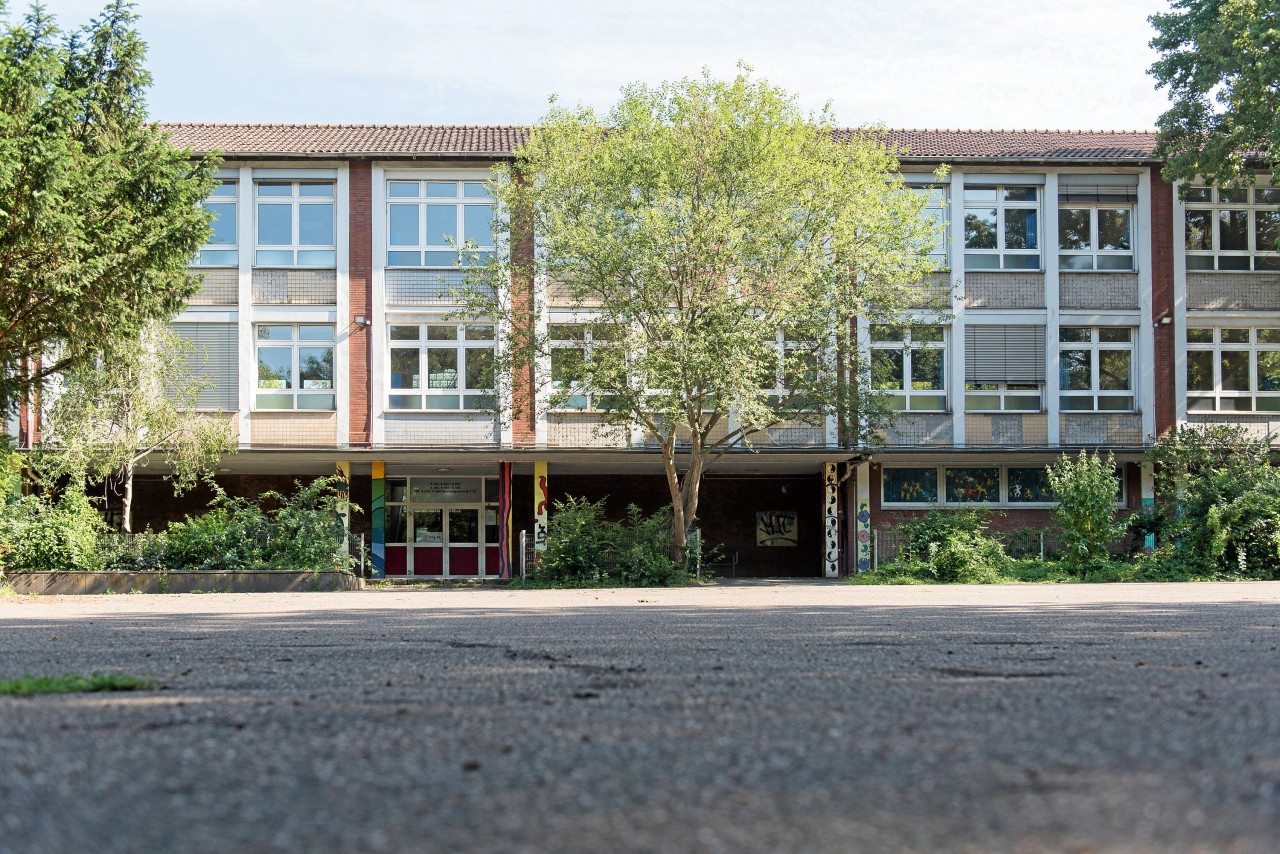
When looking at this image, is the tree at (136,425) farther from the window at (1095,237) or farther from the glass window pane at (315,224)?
the window at (1095,237)

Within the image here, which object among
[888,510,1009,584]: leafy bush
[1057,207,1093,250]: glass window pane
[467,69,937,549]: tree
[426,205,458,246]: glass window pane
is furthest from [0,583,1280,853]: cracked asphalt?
[1057,207,1093,250]: glass window pane

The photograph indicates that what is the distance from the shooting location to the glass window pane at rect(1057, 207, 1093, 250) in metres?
30.0

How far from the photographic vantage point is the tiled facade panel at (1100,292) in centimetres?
2986

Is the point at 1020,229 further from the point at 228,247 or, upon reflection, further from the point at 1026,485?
the point at 228,247

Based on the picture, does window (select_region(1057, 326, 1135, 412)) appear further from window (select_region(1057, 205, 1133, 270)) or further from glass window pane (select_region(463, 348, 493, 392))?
glass window pane (select_region(463, 348, 493, 392))

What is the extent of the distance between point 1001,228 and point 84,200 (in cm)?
2160

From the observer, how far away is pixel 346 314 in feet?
94.4

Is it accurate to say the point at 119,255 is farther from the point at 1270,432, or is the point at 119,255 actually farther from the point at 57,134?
the point at 1270,432

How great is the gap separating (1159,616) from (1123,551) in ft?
56.9

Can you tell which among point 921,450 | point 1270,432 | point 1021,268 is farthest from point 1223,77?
point 921,450

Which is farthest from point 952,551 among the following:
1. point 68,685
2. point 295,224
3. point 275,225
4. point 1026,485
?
point 68,685

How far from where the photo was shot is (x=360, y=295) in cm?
2886

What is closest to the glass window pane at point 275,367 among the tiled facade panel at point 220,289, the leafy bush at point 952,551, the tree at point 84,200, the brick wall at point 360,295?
the tiled facade panel at point 220,289

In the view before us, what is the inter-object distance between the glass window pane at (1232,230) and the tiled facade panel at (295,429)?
72.1 ft
